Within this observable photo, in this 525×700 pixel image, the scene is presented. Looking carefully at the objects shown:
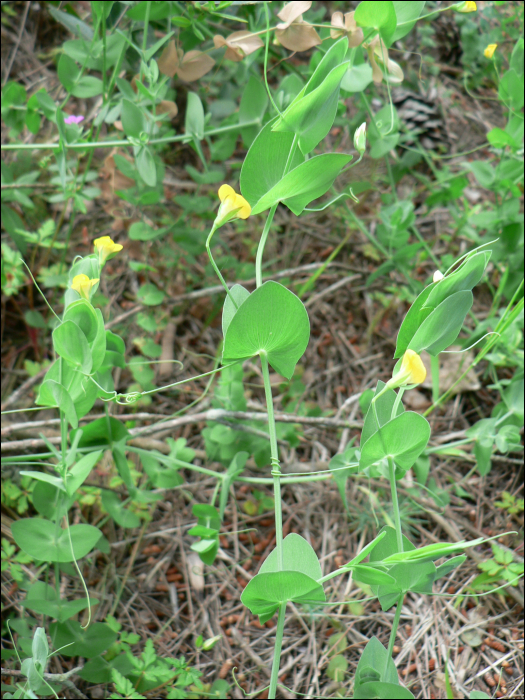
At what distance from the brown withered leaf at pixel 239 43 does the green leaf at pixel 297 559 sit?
2.72 ft

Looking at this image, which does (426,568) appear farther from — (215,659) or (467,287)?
(215,659)

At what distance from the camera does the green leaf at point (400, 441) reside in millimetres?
528

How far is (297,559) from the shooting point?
1.86 feet

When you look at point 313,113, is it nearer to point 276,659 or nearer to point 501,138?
point 276,659

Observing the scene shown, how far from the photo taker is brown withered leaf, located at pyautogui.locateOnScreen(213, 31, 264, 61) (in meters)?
0.96

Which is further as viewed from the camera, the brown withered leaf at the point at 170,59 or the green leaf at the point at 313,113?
the brown withered leaf at the point at 170,59

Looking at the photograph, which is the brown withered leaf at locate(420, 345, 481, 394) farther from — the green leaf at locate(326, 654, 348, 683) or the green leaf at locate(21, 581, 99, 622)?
the green leaf at locate(21, 581, 99, 622)

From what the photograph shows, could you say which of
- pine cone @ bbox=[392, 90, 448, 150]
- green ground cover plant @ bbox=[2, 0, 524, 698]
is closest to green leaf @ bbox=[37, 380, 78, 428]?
green ground cover plant @ bbox=[2, 0, 524, 698]

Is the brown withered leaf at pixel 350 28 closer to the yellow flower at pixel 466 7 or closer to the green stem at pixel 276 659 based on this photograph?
the yellow flower at pixel 466 7

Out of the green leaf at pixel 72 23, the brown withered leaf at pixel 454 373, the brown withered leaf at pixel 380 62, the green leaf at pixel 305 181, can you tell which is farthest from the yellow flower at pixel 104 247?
the brown withered leaf at pixel 454 373

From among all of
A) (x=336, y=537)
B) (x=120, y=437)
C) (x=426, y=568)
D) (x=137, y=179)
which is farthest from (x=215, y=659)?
(x=137, y=179)

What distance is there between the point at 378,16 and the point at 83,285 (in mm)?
555

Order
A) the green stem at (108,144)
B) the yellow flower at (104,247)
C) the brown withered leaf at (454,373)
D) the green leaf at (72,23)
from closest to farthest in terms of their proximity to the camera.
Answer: the yellow flower at (104,247) → the green stem at (108,144) → the green leaf at (72,23) → the brown withered leaf at (454,373)

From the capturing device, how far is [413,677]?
975 mm
